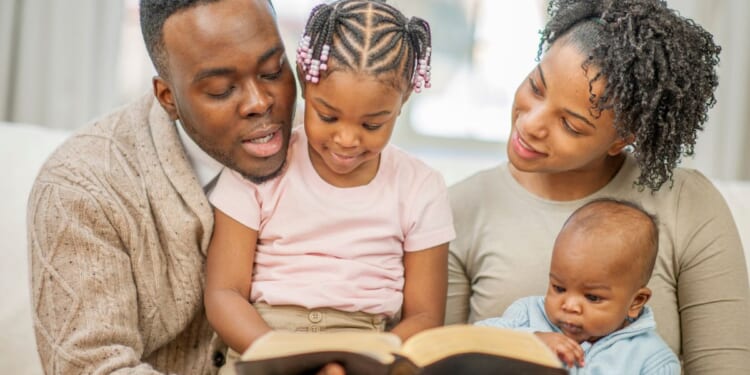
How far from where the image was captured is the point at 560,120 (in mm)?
1714

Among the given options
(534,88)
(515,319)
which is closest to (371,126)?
(534,88)

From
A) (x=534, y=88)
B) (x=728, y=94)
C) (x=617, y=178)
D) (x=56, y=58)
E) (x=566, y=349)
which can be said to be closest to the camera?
(x=566, y=349)

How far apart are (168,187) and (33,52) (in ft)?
5.02

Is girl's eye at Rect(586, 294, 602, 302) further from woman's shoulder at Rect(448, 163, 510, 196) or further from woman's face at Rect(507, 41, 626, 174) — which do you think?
woman's shoulder at Rect(448, 163, 510, 196)

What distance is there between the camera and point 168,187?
1695mm

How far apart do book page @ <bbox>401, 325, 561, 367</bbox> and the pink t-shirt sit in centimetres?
47

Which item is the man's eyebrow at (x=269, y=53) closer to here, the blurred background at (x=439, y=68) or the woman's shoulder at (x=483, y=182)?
the woman's shoulder at (x=483, y=182)

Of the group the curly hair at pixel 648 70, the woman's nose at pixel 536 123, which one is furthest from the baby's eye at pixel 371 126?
the curly hair at pixel 648 70

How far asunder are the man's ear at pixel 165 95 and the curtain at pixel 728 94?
218cm

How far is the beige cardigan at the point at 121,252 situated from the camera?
157 centimetres

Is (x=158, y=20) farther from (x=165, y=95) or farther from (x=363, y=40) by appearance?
(x=363, y=40)

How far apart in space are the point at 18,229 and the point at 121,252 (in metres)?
0.60

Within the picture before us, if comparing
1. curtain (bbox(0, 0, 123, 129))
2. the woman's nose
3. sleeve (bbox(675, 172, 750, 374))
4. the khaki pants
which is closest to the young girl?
the khaki pants

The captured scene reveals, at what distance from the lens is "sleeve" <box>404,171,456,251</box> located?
1.72 metres
